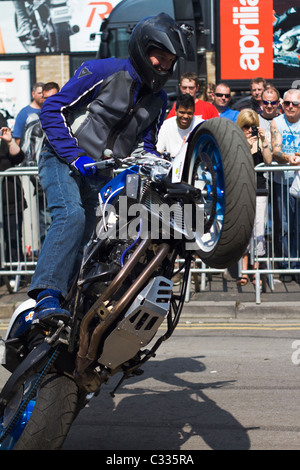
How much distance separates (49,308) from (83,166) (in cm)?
69

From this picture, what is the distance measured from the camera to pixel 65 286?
425cm

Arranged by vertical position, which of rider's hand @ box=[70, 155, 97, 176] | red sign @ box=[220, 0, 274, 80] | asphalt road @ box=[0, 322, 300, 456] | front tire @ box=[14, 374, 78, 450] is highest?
red sign @ box=[220, 0, 274, 80]

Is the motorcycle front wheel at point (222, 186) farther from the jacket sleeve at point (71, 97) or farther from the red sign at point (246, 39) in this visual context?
the red sign at point (246, 39)

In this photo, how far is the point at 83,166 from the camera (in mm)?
4117

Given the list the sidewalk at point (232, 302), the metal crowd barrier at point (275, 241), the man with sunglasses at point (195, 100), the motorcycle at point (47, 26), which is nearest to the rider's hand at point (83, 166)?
A: the sidewalk at point (232, 302)

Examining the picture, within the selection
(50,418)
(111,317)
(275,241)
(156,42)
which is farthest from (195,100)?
(50,418)

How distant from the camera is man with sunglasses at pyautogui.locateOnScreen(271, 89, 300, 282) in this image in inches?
368

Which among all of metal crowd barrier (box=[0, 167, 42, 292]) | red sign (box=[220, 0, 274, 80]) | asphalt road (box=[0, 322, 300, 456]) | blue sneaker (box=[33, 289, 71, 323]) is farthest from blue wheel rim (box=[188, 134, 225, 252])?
red sign (box=[220, 0, 274, 80])

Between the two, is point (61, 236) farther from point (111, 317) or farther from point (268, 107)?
point (268, 107)

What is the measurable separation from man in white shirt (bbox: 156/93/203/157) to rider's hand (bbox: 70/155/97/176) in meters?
5.36

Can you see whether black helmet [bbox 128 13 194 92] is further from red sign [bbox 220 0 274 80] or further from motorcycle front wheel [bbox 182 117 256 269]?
red sign [bbox 220 0 274 80]

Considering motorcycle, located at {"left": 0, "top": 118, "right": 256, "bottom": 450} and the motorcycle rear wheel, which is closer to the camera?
motorcycle, located at {"left": 0, "top": 118, "right": 256, "bottom": 450}

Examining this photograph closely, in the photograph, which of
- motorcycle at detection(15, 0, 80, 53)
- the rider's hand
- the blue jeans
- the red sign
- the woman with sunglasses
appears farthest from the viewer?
motorcycle at detection(15, 0, 80, 53)

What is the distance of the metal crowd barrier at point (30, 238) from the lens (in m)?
9.35
